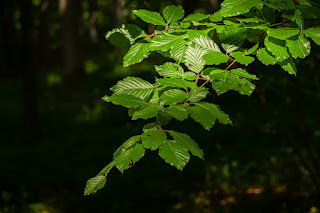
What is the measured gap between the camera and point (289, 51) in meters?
1.47

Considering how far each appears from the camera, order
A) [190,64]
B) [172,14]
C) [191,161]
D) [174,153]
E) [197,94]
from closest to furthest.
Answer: [174,153] < [197,94] < [190,64] < [172,14] < [191,161]

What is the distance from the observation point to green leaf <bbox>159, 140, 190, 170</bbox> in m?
1.30

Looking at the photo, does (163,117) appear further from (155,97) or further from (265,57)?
(265,57)

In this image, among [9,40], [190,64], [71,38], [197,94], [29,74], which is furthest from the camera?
[9,40]

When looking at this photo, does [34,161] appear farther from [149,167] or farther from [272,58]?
[272,58]

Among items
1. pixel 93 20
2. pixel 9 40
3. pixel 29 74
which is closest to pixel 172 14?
pixel 29 74

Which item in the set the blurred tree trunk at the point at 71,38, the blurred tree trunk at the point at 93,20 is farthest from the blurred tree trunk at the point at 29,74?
the blurred tree trunk at the point at 93,20

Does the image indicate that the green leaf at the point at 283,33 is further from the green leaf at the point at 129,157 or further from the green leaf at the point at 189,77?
the green leaf at the point at 129,157

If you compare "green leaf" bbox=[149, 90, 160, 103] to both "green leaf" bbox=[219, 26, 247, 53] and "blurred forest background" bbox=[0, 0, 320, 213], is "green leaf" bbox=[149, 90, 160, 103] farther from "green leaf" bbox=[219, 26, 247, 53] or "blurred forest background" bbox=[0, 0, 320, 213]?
"blurred forest background" bbox=[0, 0, 320, 213]

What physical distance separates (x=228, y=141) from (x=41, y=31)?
17072 mm

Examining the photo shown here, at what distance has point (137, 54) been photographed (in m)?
1.56

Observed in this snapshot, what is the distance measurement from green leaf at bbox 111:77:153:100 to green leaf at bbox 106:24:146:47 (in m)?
0.21

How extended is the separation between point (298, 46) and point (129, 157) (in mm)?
816

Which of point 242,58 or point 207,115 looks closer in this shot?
point 207,115
